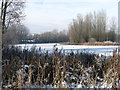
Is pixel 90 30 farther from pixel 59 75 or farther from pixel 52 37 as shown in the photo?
pixel 59 75

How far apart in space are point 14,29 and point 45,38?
29586 millimetres

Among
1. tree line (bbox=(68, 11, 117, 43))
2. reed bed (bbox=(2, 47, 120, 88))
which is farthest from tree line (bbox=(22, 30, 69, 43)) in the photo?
reed bed (bbox=(2, 47, 120, 88))

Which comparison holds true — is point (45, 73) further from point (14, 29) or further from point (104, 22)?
point (104, 22)

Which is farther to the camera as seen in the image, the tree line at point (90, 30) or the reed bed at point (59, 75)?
the tree line at point (90, 30)

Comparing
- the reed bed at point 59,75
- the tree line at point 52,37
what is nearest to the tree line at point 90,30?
the tree line at point 52,37

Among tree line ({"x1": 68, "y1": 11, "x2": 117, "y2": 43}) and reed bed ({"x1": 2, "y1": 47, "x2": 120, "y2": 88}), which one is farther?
tree line ({"x1": 68, "y1": 11, "x2": 117, "y2": 43})

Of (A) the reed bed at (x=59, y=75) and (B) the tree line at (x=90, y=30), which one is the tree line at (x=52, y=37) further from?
(A) the reed bed at (x=59, y=75)

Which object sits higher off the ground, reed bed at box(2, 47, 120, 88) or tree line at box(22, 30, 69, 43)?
tree line at box(22, 30, 69, 43)

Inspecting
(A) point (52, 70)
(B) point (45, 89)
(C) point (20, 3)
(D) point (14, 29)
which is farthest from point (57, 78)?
(C) point (20, 3)

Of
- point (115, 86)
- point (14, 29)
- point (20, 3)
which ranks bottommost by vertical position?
point (115, 86)

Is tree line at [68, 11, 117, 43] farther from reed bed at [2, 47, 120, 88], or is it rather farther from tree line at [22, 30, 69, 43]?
reed bed at [2, 47, 120, 88]

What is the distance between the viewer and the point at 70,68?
4.68 meters

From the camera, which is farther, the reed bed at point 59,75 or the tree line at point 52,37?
the tree line at point 52,37

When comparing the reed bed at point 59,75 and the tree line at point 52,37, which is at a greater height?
the tree line at point 52,37
